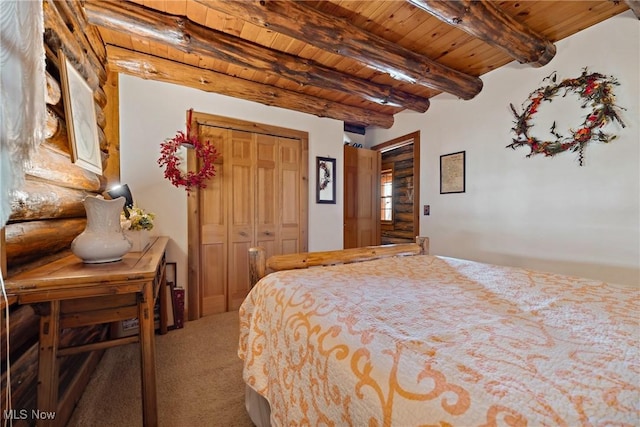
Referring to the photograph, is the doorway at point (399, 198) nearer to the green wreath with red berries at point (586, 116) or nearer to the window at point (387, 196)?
the window at point (387, 196)

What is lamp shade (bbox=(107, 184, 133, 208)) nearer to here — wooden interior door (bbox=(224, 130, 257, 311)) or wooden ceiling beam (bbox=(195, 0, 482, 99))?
wooden interior door (bbox=(224, 130, 257, 311))

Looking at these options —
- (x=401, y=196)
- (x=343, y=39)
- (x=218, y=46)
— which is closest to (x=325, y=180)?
(x=343, y=39)

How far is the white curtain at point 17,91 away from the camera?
53 centimetres

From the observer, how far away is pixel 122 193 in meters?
2.28

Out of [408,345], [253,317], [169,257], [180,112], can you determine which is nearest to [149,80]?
[180,112]

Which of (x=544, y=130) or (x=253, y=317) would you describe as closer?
(x=253, y=317)

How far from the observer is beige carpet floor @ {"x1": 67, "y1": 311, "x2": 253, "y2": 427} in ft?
4.52

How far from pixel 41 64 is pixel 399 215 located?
210 inches

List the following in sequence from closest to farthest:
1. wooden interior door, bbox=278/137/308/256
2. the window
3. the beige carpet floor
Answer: the beige carpet floor < wooden interior door, bbox=278/137/308/256 < the window

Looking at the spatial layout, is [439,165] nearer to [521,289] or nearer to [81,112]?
[521,289]

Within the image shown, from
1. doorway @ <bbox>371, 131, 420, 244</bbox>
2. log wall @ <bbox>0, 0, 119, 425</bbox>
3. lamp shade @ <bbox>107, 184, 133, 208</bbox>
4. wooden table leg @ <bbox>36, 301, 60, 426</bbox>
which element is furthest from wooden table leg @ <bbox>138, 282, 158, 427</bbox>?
doorway @ <bbox>371, 131, 420, 244</bbox>

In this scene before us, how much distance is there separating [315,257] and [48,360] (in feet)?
4.32

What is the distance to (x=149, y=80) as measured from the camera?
2600 mm

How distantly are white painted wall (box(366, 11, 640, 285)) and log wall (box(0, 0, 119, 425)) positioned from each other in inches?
134
